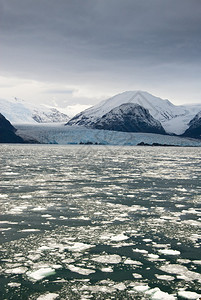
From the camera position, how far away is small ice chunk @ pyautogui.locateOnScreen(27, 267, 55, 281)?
732cm

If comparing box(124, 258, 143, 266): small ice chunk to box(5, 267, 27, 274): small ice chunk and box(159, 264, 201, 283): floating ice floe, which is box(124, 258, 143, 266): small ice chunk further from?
box(5, 267, 27, 274): small ice chunk

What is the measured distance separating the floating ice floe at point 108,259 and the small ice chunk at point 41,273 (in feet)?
4.01

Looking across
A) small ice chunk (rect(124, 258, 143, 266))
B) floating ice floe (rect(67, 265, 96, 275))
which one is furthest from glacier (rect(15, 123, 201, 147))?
→ floating ice floe (rect(67, 265, 96, 275))

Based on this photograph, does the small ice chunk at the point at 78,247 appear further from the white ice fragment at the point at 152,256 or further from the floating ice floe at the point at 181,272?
the floating ice floe at the point at 181,272

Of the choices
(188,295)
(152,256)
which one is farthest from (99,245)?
(188,295)

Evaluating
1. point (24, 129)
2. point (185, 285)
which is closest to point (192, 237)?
point (185, 285)

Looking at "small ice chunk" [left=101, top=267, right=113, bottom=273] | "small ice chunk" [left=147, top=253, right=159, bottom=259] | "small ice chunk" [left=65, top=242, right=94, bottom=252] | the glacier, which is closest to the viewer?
"small ice chunk" [left=101, top=267, right=113, bottom=273]

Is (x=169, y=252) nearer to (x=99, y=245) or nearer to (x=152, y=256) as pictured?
(x=152, y=256)

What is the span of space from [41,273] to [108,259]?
175 centimetres

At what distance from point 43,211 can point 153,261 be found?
6.31 m

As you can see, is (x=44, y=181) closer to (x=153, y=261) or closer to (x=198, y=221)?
(x=198, y=221)

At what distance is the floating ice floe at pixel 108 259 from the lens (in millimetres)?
8312

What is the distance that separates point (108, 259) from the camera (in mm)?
8469

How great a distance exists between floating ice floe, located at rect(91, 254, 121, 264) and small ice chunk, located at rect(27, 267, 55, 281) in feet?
4.01
